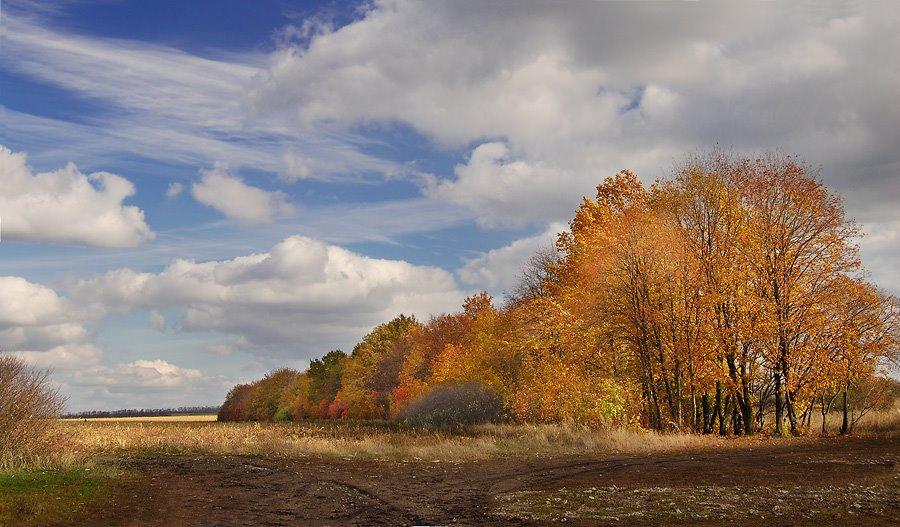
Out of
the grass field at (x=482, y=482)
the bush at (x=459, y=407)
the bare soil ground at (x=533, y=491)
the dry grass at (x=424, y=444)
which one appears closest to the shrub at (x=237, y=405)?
the bush at (x=459, y=407)

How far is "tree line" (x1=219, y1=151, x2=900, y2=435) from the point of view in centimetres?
4166

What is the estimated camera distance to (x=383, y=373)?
102062 millimetres

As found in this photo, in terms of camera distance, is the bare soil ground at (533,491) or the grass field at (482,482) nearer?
the bare soil ground at (533,491)

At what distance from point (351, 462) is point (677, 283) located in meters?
21.3

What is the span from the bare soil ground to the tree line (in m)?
11.0

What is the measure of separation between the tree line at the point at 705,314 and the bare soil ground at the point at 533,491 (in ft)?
36.0

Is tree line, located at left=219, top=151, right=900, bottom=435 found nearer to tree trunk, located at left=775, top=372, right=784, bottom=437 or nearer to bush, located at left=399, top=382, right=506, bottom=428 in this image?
tree trunk, located at left=775, top=372, right=784, bottom=437

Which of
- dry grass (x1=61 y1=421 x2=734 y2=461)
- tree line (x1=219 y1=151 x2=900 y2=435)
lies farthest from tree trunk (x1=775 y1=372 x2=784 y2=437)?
dry grass (x1=61 y1=421 x2=734 y2=461)

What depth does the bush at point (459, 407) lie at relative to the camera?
55.1m

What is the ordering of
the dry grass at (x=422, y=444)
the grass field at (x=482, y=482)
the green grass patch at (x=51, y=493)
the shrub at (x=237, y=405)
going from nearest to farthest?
the grass field at (x=482, y=482)
the green grass patch at (x=51, y=493)
the dry grass at (x=422, y=444)
the shrub at (x=237, y=405)

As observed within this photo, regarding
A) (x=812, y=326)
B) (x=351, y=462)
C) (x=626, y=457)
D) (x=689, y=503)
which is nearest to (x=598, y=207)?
(x=812, y=326)

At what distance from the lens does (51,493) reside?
68.5 ft

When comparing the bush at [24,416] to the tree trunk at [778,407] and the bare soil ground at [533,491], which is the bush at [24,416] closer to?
the bare soil ground at [533,491]

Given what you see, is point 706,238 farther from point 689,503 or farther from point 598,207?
point 689,503
